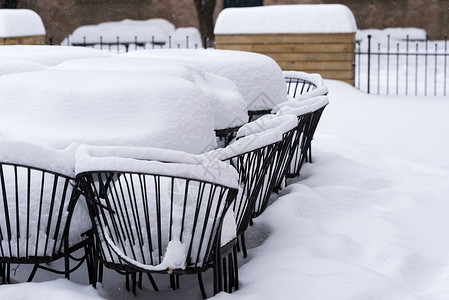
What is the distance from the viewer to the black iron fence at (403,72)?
11.9m

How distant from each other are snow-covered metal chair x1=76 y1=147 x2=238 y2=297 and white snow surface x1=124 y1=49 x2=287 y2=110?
2.10m

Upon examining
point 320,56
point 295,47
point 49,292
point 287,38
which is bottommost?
point 49,292

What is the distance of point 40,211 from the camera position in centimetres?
301

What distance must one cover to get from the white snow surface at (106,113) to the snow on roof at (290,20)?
7.57m

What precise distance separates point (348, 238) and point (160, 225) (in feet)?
4.65

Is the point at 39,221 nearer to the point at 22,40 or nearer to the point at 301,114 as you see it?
the point at 301,114

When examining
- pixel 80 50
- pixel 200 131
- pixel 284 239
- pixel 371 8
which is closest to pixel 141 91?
pixel 200 131

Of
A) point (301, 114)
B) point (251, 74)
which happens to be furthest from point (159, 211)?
point (251, 74)

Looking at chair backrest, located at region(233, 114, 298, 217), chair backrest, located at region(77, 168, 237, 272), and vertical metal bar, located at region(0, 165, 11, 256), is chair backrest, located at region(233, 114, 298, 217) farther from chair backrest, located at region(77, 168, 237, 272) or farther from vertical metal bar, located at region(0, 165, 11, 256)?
vertical metal bar, located at region(0, 165, 11, 256)

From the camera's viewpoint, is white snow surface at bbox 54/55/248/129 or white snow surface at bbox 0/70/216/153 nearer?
→ white snow surface at bbox 0/70/216/153

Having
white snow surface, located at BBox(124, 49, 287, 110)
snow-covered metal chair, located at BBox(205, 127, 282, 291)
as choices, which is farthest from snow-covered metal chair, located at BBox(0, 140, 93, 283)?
white snow surface, located at BBox(124, 49, 287, 110)

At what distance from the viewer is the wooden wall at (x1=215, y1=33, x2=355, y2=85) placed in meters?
11.0

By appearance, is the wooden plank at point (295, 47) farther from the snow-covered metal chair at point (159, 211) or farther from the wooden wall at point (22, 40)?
the snow-covered metal chair at point (159, 211)

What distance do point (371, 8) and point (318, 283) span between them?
1694cm
